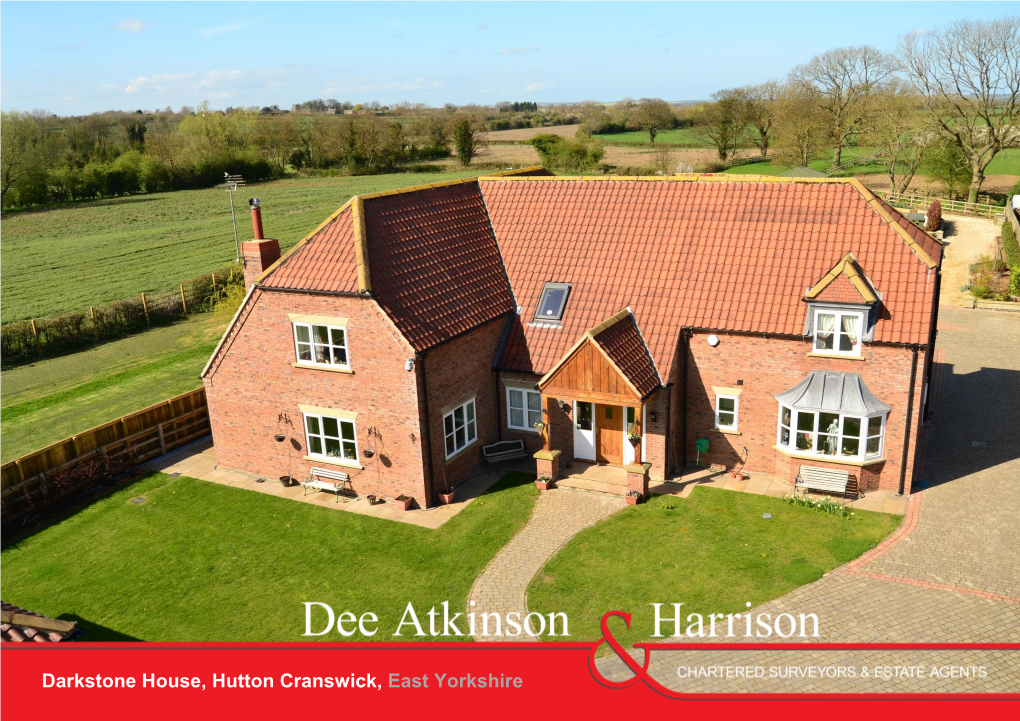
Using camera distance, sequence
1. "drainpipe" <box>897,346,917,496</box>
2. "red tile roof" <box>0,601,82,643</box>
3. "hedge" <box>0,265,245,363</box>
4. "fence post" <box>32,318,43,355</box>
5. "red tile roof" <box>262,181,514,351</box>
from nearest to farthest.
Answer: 1. "red tile roof" <box>0,601,82,643</box>
2. "drainpipe" <box>897,346,917,496</box>
3. "red tile roof" <box>262,181,514,351</box>
4. "hedge" <box>0,265,245,363</box>
5. "fence post" <box>32,318,43,355</box>

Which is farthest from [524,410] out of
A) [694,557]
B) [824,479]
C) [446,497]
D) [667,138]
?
[667,138]

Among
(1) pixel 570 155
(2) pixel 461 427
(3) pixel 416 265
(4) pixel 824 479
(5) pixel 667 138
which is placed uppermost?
(5) pixel 667 138

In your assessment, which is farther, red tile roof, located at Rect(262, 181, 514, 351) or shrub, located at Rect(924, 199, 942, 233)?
shrub, located at Rect(924, 199, 942, 233)

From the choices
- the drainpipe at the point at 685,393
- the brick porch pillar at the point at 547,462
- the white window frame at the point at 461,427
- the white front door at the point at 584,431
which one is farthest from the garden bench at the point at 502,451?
the drainpipe at the point at 685,393

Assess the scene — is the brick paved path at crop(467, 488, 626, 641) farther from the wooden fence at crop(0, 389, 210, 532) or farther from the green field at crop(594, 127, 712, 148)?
the green field at crop(594, 127, 712, 148)

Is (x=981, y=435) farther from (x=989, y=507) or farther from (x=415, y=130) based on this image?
(x=415, y=130)

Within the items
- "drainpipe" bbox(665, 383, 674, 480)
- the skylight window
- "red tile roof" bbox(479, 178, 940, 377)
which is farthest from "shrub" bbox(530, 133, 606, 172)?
"drainpipe" bbox(665, 383, 674, 480)

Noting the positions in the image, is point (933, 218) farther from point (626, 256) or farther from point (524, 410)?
point (524, 410)
